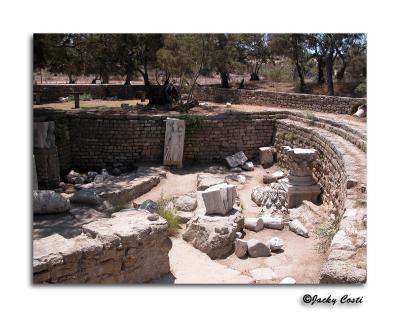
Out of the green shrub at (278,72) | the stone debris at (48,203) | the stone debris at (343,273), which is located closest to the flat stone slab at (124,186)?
the stone debris at (48,203)

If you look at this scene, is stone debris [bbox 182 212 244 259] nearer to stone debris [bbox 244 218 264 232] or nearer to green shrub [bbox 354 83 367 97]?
stone debris [bbox 244 218 264 232]

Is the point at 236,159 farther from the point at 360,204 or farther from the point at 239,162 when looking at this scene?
the point at 360,204

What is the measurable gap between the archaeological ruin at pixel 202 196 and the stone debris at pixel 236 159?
38 millimetres

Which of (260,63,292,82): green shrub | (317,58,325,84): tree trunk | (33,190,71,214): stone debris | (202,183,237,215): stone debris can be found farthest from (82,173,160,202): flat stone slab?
(260,63,292,82): green shrub

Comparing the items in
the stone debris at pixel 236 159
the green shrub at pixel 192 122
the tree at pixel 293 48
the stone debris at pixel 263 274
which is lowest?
the stone debris at pixel 263 274

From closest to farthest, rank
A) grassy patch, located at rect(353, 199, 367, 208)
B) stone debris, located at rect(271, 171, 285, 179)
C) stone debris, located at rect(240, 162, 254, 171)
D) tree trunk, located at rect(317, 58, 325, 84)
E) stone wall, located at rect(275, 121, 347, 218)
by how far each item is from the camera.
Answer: grassy patch, located at rect(353, 199, 367, 208)
stone wall, located at rect(275, 121, 347, 218)
stone debris, located at rect(271, 171, 285, 179)
stone debris, located at rect(240, 162, 254, 171)
tree trunk, located at rect(317, 58, 325, 84)

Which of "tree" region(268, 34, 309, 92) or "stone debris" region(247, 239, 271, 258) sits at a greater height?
"tree" region(268, 34, 309, 92)

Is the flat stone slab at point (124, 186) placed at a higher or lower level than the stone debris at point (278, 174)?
lower

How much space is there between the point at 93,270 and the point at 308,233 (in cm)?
471

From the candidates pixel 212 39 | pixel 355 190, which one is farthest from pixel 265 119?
pixel 355 190

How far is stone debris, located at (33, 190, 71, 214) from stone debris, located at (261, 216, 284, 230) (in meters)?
3.97

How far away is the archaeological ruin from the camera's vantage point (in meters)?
5.23

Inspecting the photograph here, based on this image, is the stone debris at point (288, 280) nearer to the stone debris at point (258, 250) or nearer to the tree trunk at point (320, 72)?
the stone debris at point (258, 250)

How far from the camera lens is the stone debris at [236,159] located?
14.1 m
